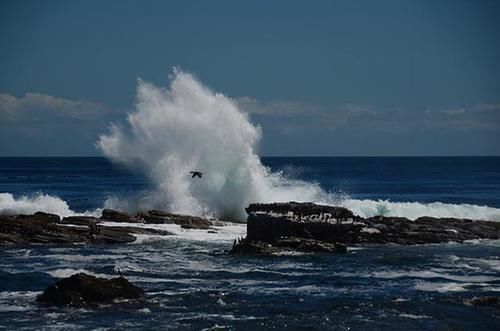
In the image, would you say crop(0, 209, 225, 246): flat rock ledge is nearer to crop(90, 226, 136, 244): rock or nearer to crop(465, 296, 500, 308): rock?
crop(90, 226, 136, 244): rock

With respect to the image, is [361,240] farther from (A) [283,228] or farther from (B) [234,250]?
(B) [234,250]

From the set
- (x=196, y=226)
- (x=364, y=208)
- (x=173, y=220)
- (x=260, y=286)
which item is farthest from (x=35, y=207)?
(x=260, y=286)

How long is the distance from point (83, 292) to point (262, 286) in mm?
6937

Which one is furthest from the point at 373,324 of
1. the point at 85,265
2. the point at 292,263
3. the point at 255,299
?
the point at 85,265

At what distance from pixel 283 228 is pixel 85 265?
12232 millimetres

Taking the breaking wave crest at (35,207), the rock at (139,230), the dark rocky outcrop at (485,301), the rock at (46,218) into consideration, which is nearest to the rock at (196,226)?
the rock at (139,230)

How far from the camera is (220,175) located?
61.6m

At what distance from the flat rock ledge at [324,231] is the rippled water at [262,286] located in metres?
1.64

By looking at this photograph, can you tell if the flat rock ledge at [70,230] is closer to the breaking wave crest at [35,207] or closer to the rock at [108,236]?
the rock at [108,236]

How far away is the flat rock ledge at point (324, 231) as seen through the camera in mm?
40375

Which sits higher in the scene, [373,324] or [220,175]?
[220,175]

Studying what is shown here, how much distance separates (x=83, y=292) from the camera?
26.2 meters

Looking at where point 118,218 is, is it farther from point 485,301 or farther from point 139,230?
point 485,301

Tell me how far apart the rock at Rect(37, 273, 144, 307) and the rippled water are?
2.05 feet
